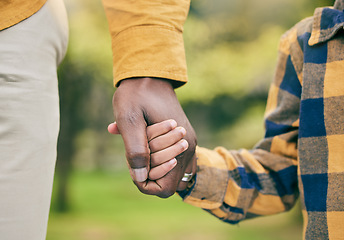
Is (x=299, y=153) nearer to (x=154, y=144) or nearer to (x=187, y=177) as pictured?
(x=187, y=177)

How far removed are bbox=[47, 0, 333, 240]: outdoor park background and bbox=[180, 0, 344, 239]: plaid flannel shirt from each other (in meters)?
3.99

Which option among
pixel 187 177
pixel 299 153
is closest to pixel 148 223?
pixel 187 177

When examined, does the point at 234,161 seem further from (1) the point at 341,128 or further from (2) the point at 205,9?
(2) the point at 205,9

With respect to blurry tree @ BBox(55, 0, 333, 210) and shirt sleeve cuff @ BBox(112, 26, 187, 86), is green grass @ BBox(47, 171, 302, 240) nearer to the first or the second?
blurry tree @ BBox(55, 0, 333, 210)

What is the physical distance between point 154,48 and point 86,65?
632cm

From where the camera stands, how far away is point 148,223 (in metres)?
7.12

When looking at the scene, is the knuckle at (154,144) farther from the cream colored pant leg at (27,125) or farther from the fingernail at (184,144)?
the cream colored pant leg at (27,125)

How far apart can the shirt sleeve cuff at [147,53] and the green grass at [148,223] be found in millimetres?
4245

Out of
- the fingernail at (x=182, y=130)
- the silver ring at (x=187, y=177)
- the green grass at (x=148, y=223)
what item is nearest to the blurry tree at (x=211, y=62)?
the green grass at (x=148, y=223)

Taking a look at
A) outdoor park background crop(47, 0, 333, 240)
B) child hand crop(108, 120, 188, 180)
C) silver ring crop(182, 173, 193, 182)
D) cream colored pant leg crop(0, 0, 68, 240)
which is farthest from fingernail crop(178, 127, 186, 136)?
outdoor park background crop(47, 0, 333, 240)

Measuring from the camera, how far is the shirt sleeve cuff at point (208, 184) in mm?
1371

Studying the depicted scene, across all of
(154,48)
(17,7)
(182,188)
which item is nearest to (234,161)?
(182,188)

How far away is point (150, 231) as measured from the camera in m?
6.56

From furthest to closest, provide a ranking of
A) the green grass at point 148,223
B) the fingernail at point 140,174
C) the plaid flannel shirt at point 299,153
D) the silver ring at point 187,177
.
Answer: the green grass at point 148,223 < the silver ring at point 187,177 < the plaid flannel shirt at point 299,153 < the fingernail at point 140,174
